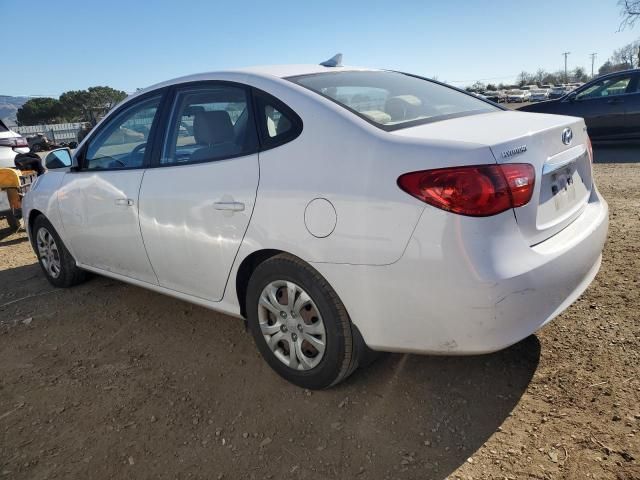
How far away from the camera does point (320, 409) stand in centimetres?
259

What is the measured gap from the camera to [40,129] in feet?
128

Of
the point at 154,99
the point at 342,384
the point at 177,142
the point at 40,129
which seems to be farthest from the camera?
Result: the point at 40,129

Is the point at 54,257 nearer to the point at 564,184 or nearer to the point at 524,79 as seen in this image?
the point at 564,184

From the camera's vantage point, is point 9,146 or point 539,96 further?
point 539,96

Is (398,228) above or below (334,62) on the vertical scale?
below

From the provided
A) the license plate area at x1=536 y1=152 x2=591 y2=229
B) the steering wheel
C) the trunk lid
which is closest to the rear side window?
the trunk lid

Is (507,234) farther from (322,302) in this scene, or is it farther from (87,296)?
(87,296)

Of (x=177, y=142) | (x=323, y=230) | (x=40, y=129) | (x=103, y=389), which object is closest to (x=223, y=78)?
(x=177, y=142)

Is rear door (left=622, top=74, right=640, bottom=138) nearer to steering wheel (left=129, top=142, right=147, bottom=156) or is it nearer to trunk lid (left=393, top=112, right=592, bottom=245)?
trunk lid (left=393, top=112, right=592, bottom=245)

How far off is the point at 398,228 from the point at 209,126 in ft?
4.85

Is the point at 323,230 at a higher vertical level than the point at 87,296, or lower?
higher

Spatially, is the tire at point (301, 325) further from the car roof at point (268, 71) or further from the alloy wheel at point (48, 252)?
the alloy wheel at point (48, 252)

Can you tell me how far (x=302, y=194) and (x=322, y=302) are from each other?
53 centimetres

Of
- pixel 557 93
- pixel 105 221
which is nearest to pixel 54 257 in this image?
pixel 105 221
